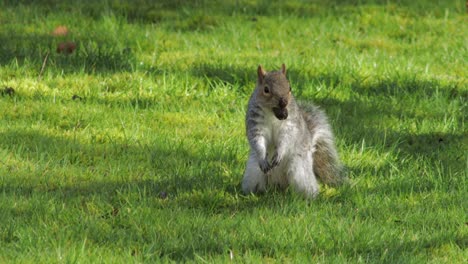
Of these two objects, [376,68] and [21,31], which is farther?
[21,31]

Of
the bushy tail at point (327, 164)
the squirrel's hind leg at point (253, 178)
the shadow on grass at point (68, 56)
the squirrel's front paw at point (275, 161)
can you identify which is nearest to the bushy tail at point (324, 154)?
the bushy tail at point (327, 164)

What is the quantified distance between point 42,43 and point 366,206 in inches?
146

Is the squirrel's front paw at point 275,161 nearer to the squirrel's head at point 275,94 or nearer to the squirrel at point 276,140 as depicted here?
the squirrel at point 276,140

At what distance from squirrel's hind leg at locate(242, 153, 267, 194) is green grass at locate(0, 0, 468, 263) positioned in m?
0.06

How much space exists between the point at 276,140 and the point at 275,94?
0.90 feet

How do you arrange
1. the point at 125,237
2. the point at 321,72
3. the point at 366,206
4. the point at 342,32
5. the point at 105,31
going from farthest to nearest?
the point at 342,32
the point at 105,31
the point at 321,72
the point at 366,206
the point at 125,237

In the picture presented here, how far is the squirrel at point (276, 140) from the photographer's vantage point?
515 centimetres

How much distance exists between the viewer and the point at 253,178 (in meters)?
5.33

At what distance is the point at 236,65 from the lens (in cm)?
767

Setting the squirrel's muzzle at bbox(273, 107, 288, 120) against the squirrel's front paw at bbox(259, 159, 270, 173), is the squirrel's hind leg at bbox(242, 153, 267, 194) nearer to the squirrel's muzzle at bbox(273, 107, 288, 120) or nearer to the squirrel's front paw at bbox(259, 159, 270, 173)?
the squirrel's front paw at bbox(259, 159, 270, 173)

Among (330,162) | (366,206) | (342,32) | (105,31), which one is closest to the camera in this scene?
(366,206)

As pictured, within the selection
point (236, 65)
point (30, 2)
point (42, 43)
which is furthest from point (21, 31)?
point (236, 65)

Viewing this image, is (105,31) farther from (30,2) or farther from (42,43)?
(30,2)

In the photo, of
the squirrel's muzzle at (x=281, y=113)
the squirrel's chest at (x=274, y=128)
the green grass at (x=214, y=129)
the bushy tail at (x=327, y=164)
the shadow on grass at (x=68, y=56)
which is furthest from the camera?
the shadow on grass at (x=68, y=56)
